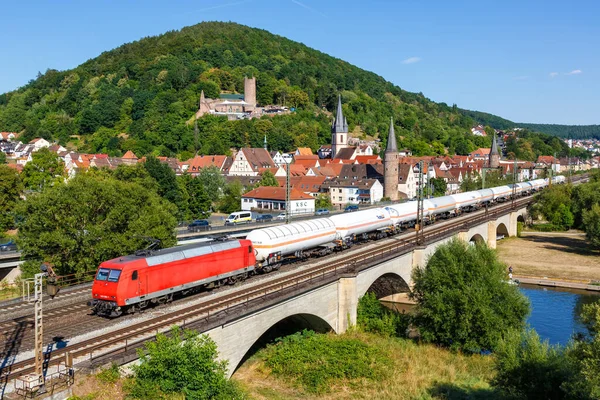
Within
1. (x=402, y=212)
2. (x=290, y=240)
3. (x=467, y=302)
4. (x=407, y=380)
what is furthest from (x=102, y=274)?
(x=402, y=212)

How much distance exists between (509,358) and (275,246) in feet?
51.7

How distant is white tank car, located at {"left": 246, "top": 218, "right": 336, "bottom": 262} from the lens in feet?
109

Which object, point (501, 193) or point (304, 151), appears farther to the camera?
point (304, 151)

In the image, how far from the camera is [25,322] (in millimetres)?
23453

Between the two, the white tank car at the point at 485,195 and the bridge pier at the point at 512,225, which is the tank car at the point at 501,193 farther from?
the bridge pier at the point at 512,225

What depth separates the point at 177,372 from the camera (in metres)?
18.3

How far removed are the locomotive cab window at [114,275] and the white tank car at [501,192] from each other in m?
72.2

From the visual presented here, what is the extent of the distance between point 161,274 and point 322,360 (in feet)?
31.7

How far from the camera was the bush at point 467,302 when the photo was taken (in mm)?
30844

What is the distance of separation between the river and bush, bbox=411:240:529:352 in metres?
5.74

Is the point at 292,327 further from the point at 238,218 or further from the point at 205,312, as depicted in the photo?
the point at 238,218

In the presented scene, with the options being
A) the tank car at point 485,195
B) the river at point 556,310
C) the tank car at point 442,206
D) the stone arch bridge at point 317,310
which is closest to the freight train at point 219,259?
the stone arch bridge at point 317,310

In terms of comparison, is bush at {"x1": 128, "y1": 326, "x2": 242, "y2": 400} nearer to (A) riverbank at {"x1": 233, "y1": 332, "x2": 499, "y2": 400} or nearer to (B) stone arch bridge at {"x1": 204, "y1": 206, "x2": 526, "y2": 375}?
(B) stone arch bridge at {"x1": 204, "y1": 206, "x2": 526, "y2": 375}

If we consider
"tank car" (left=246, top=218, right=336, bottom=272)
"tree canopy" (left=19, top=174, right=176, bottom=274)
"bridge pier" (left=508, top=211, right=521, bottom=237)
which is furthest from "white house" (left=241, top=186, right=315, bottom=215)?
"tree canopy" (left=19, top=174, right=176, bottom=274)
